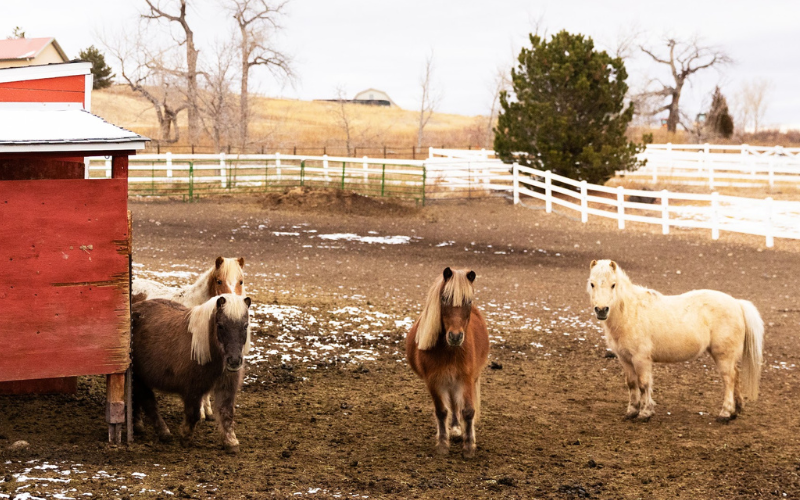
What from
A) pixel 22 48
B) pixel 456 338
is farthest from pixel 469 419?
pixel 22 48

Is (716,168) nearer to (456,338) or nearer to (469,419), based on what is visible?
(469,419)

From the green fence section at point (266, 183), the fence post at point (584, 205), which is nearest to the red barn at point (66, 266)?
the fence post at point (584, 205)

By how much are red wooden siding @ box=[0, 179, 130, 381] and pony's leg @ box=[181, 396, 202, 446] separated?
535mm

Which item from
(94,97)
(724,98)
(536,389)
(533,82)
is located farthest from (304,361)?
(94,97)

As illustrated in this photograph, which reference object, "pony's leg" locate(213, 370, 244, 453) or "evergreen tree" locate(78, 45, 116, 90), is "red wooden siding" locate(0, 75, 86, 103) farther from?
"evergreen tree" locate(78, 45, 116, 90)

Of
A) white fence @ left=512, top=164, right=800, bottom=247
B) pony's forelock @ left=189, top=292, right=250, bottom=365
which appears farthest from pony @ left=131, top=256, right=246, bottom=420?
white fence @ left=512, top=164, right=800, bottom=247

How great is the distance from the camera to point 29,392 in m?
6.73

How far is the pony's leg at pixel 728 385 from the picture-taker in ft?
22.1

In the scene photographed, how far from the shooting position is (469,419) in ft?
18.7

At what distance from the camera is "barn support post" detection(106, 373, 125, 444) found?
17.8 ft

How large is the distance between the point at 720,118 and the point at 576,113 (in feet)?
91.2

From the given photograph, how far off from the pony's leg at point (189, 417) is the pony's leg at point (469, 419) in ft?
6.53

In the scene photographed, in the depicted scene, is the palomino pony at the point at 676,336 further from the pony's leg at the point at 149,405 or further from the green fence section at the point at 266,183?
the green fence section at the point at 266,183

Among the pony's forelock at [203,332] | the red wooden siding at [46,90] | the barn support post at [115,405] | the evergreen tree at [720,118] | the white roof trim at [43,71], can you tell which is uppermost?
the evergreen tree at [720,118]
